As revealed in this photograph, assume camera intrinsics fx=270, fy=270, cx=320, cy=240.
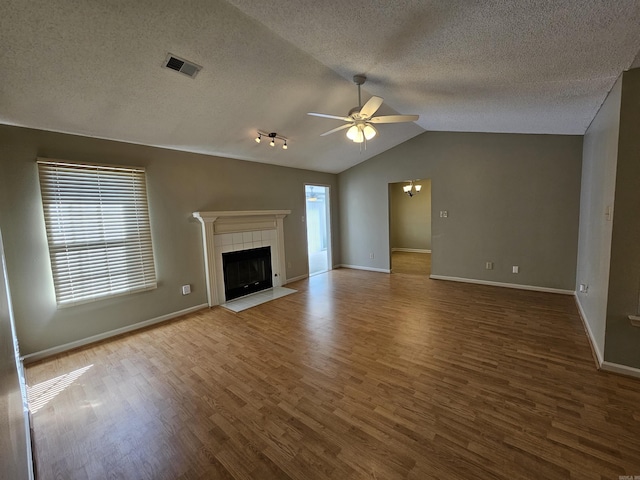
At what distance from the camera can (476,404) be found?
2.03 meters

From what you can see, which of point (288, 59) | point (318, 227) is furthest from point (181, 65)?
point (318, 227)

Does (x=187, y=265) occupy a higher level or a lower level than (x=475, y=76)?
lower

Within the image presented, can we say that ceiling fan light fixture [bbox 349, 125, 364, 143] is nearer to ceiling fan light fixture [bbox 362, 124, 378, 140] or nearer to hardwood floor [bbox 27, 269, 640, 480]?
ceiling fan light fixture [bbox 362, 124, 378, 140]

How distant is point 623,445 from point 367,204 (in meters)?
5.38

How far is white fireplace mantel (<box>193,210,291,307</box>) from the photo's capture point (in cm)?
429

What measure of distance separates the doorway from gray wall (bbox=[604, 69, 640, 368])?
4987 mm

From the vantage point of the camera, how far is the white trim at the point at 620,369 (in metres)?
2.27

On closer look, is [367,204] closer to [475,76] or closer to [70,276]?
[475,76]

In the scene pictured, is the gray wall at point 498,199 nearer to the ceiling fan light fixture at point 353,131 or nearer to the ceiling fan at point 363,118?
the ceiling fan at point 363,118

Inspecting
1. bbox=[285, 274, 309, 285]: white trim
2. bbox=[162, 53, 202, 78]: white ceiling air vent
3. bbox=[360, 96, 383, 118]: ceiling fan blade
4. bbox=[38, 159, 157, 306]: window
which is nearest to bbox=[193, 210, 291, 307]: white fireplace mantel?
bbox=[285, 274, 309, 285]: white trim

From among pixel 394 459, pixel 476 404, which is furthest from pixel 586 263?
pixel 394 459

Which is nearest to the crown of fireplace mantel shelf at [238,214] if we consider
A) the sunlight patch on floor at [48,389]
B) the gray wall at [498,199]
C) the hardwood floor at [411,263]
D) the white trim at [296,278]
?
the white trim at [296,278]

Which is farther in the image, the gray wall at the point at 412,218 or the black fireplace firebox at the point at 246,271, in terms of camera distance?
the gray wall at the point at 412,218

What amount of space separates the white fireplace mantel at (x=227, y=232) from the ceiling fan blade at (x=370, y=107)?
274 centimetres
